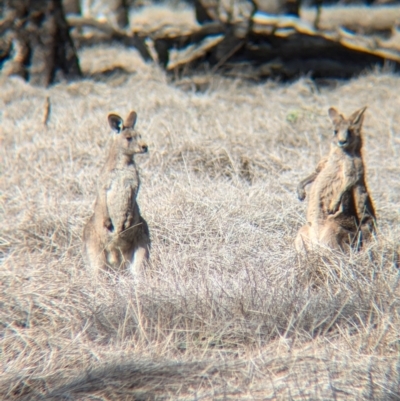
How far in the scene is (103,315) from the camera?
3.56m

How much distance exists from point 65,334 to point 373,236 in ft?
7.17

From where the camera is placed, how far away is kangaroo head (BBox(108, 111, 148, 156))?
4.21 m

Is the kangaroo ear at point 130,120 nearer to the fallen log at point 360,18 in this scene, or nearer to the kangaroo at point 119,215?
the kangaroo at point 119,215

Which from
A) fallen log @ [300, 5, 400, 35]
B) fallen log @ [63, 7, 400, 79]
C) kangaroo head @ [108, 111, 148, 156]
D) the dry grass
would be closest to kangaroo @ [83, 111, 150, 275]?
kangaroo head @ [108, 111, 148, 156]

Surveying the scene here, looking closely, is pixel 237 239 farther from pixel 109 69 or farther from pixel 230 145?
pixel 109 69

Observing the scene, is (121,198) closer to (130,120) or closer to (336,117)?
(130,120)

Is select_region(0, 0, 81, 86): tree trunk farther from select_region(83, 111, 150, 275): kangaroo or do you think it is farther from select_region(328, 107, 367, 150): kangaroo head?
select_region(328, 107, 367, 150): kangaroo head

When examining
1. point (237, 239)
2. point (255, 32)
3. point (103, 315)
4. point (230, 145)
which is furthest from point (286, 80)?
point (103, 315)

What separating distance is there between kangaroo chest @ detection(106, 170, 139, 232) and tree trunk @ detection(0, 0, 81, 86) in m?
5.75

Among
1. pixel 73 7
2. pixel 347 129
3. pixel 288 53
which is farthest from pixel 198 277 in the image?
pixel 73 7

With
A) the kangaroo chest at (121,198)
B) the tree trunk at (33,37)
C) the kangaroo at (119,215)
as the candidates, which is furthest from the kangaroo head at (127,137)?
the tree trunk at (33,37)

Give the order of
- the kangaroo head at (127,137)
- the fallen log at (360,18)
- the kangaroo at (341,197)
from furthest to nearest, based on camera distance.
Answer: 1. the fallen log at (360,18)
2. the kangaroo at (341,197)
3. the kangaroo head at (127,137)

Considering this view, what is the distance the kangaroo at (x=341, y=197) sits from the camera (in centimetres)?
452

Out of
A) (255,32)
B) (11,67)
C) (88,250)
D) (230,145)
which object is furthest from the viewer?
(255,32)
